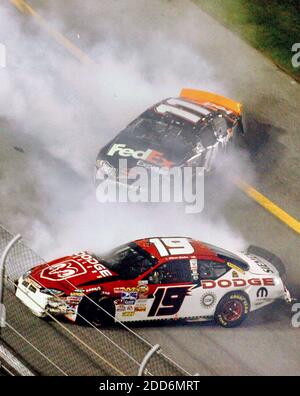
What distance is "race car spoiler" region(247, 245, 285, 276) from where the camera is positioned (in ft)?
50.6

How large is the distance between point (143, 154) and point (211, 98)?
3.07 metres

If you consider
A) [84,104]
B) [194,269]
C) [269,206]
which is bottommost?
[194,269]

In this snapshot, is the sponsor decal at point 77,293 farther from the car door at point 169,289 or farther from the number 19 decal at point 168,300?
the number 19 decal at point 168,300

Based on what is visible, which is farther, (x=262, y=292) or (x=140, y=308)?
(x=262, y=292)

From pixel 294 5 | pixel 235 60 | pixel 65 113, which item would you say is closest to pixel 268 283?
pixel 65 113

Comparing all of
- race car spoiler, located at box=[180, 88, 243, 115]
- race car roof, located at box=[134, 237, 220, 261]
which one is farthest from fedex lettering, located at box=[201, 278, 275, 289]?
race car spoiler, located at box=[180, 88, 243, 115]

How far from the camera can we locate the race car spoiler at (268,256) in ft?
50.6

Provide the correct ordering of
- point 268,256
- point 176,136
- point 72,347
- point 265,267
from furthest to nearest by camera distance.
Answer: point 176,136 < point 268,256 < point 265,267 < point 72,347

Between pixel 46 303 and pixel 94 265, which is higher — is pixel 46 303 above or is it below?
below

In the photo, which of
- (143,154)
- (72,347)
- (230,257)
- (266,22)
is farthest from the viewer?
(266,22)

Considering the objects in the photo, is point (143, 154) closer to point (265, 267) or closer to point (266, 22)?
point (265, 267)

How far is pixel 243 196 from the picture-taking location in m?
18.2

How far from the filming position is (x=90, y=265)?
46.5 feet

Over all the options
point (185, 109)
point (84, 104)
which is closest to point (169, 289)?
point (185, 109)
